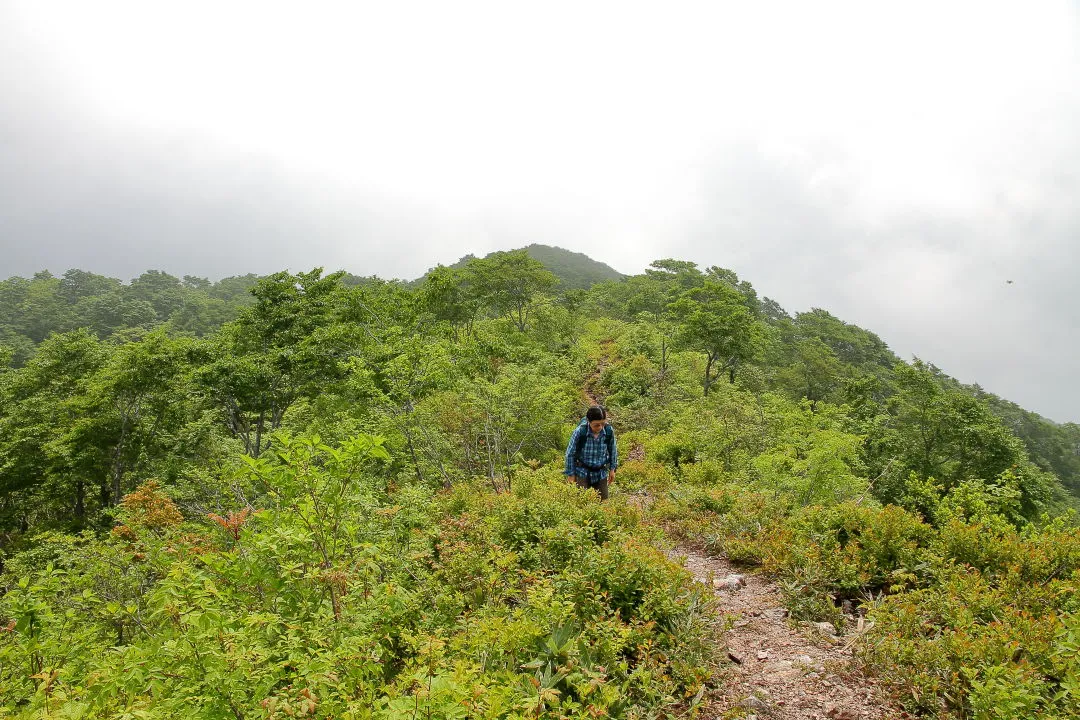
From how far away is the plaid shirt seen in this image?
20.7ft

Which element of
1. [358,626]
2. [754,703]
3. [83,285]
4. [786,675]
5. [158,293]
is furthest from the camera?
[83,285]

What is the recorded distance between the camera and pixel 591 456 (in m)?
6.46

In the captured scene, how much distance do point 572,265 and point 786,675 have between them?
386 ft

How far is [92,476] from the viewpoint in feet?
51.4

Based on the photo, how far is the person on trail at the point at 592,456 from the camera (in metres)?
6.29

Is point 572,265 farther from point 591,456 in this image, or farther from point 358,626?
point 358,626

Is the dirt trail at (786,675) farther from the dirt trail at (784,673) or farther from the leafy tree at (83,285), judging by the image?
the leafy tree at (83,285)

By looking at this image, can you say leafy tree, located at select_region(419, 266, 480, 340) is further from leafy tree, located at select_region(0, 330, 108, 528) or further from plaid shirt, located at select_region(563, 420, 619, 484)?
plaid shirt, located at select_region(563, 420, 619, 484)

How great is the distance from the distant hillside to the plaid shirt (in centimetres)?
7677

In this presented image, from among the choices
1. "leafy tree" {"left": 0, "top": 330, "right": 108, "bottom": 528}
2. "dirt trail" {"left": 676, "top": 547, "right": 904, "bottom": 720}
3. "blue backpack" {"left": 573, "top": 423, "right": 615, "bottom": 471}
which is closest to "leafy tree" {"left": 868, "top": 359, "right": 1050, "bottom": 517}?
"blue backpack" {"left": 573, "top": 423, "right": 615, "bottom": 471}

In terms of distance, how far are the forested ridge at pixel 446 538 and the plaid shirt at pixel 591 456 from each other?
435 millimetres

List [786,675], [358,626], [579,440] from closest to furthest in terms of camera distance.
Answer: [358,626] → [786,675] → [579,440]

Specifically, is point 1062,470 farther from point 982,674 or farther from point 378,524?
point 378,524

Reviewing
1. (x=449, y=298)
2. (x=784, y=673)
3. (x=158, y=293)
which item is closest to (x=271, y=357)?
(x=449, y=298)
